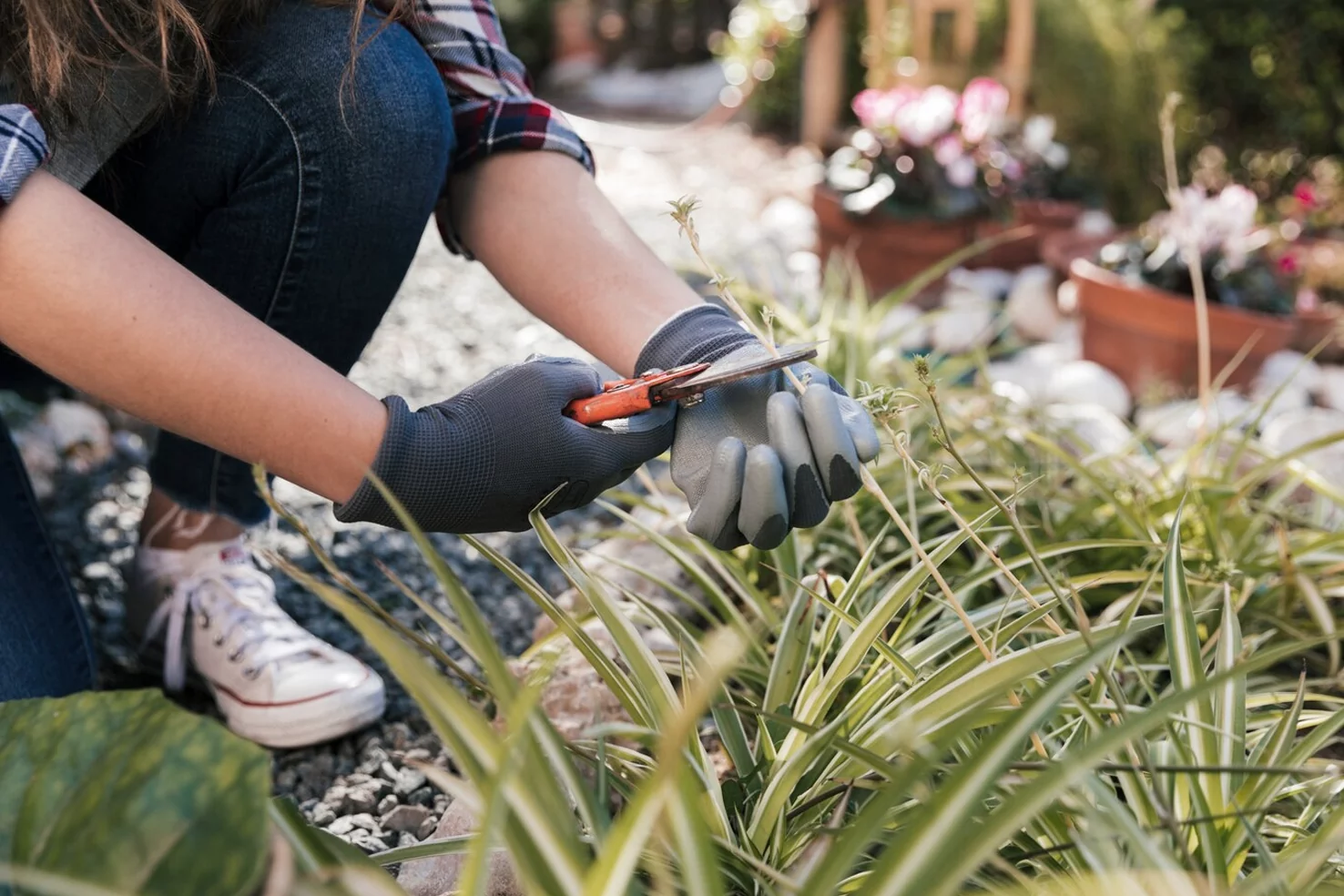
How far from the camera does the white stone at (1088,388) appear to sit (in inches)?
99.6

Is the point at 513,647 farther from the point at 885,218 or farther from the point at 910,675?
the point at 885,218

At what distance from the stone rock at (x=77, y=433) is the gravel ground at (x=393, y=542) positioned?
0.10 feet

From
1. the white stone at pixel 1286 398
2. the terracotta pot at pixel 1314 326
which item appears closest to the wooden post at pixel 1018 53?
the terracotta pot at pixel 1314 326

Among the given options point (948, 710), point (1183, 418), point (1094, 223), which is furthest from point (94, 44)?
point (1094, 223)

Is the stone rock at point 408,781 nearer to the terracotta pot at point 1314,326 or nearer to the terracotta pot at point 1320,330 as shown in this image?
the terracotta pot at point 1320,330

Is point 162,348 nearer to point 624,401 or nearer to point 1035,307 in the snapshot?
point 624,401

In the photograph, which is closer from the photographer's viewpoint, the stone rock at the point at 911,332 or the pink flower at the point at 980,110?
the stone rock at the point at 911,332

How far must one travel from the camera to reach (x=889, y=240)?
332cm

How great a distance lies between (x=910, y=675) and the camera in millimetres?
896

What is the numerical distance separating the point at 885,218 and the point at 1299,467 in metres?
1.89

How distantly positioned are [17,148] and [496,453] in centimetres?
44

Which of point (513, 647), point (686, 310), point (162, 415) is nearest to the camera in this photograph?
point (162, 415)

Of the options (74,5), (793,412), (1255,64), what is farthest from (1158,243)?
(1255,64)

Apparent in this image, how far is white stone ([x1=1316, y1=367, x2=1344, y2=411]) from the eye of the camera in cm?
280
